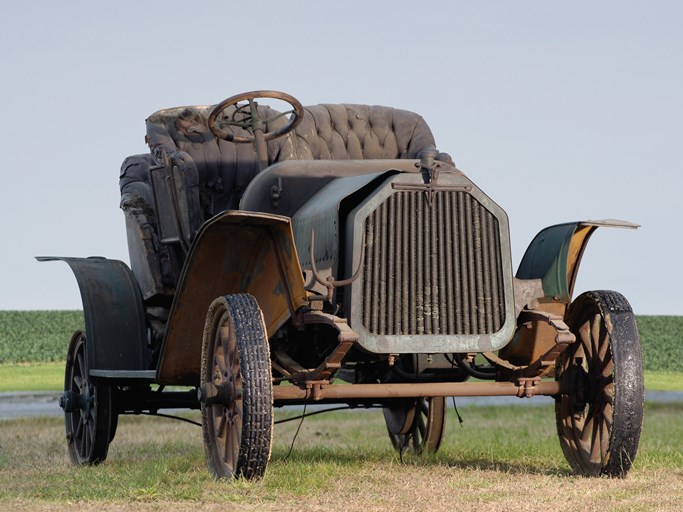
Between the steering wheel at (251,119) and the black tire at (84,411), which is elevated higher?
the steering wheel at (251,119)

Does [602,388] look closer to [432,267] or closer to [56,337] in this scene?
[432,267]

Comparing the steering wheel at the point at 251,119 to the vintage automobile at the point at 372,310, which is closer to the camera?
the vintage automobile at the point at 372,310

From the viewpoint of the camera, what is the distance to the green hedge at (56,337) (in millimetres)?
33897

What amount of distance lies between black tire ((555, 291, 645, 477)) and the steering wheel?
7.47 feet

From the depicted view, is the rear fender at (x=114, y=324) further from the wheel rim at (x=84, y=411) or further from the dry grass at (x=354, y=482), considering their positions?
the dry grass at (x=354, y=482)

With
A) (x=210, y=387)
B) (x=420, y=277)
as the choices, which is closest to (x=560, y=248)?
(x=420, y=277)

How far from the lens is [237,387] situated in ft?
18.7

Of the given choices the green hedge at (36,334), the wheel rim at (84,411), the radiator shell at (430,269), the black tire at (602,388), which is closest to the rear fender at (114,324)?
the wheel rim at (84,411)

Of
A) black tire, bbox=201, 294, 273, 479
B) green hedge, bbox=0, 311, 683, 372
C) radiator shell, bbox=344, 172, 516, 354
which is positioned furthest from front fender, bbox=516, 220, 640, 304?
green hedge, bbox=0, 311, 683, 372

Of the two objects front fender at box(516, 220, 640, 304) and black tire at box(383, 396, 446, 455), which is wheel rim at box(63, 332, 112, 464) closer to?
black tire at box(383, 396, 446, 455)

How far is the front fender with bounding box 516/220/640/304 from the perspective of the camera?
253 inches

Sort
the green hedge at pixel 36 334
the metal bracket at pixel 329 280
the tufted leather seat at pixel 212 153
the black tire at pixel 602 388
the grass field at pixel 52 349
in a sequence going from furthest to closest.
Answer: the green hedge at pixel 36 334 → the grass field at pixel 52 349 → the tufted leather seat at pixel 212 153 → the black tire at pixel 602 388 → the metal bracket at pixel 329 280

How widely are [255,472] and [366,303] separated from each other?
3.32 ft

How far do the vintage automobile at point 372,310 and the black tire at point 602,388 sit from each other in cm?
1
